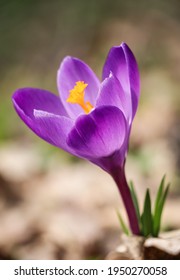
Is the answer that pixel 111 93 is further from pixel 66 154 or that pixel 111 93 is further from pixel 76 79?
pixel 66 154

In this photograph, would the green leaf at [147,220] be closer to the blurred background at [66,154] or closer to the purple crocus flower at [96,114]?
the purple crocus flower at [96,114]

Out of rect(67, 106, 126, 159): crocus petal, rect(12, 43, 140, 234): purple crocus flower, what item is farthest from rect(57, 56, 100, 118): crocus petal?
rect(67, 106, 126, 159): crocus petal

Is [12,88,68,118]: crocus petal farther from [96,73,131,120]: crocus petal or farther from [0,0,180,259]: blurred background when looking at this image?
[0,0,180,259]: blurred background

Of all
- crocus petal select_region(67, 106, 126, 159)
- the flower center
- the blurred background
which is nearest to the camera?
crocus petal select_region(67, 106, 126, 159)

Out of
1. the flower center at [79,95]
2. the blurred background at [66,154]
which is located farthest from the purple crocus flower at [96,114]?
the blurred background at [66,154]

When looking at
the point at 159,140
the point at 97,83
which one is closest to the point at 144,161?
the point at 159,140

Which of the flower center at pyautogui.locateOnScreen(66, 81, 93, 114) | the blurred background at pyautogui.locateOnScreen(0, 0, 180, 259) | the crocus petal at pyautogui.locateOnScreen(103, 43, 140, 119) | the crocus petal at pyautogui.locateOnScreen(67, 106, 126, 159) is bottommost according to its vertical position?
the blurred background at pyautogui.locateOnScreen(0, 0, 180, 259)

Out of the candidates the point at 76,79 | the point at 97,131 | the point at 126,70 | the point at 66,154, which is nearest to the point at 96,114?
the point at 97,131
